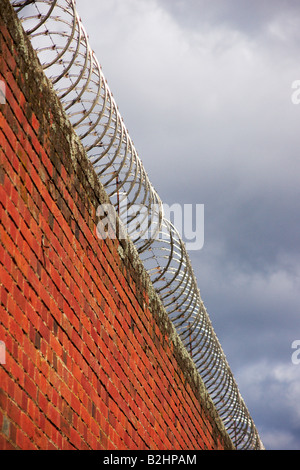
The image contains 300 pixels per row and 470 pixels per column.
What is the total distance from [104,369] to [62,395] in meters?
1.00

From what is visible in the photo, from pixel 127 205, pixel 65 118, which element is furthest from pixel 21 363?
pixel 127 205

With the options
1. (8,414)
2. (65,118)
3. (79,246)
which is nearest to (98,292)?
(79,246)

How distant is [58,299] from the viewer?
17.3 ft

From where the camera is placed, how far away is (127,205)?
705 centimetres

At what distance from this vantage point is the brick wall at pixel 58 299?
179 inches

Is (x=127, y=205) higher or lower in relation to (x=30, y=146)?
higher

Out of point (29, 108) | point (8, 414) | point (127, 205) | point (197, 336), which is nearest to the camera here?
point (8, 414)

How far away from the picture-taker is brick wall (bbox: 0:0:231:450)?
15.0 ft

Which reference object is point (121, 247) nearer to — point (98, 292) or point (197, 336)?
point (98, 292)

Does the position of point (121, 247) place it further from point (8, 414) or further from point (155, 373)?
→ point (8, 414)

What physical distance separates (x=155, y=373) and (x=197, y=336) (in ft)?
5.68

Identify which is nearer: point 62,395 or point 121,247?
point 62,395

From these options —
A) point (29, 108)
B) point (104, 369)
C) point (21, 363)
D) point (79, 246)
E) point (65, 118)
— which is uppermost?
point (65, 118)

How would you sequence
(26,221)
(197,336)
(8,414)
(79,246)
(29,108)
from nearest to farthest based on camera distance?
(8,414), (26,221), (29,108), (79,246), (197,336)
